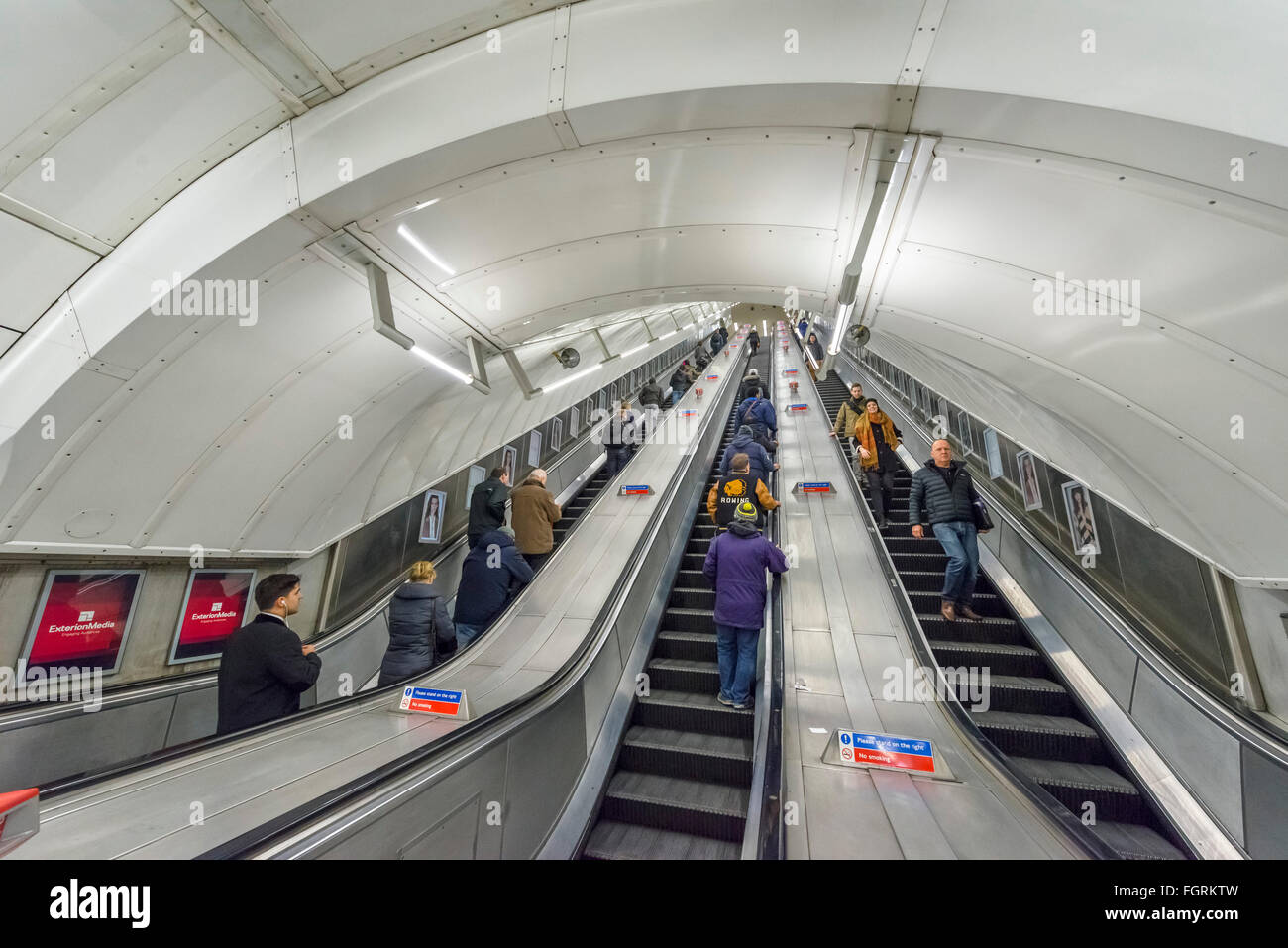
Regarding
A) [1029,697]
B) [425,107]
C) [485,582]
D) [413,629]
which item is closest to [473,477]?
[485,582]

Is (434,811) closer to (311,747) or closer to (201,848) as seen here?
(201,848)

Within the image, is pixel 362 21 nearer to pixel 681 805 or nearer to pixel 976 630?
pixel 681 805

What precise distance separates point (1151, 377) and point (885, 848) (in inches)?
127

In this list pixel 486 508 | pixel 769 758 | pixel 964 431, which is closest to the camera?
pixel 769 758

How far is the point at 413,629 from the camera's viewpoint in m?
4.11

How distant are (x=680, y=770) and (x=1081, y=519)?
4477 mm

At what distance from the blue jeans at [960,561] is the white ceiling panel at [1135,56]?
3774 mm

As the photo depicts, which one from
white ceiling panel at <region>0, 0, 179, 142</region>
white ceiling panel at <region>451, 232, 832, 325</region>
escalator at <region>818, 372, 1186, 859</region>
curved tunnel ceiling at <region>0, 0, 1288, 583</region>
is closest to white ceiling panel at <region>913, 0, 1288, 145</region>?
curved tunnel ceiling at <region>0, 0, 1288, 583</region>

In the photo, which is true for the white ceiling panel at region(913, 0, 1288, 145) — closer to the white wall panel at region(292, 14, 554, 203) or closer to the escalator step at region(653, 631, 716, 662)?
the white wall panel at region(292, 14, 554, 203)

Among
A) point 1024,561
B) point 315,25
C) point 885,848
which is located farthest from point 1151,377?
point 315,25

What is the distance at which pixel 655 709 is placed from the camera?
4168 millimetres

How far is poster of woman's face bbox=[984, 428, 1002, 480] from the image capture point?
6.78 metres

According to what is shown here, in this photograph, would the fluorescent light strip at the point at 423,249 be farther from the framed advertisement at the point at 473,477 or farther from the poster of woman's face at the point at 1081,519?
the poster of woman's face at the point at 1081,519
